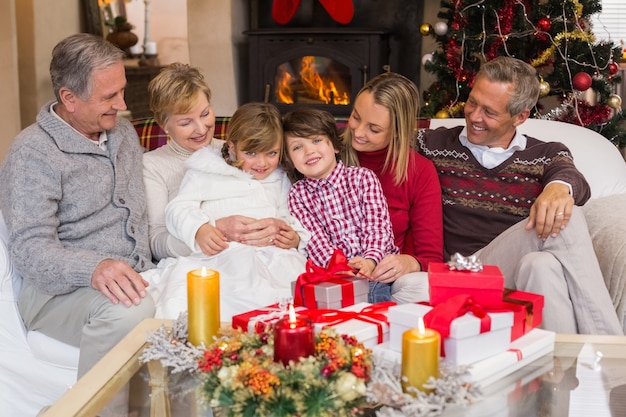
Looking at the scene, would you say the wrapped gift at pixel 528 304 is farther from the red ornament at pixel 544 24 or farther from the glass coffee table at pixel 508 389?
the red ornament at pixel 544 24

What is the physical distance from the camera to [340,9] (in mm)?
4891

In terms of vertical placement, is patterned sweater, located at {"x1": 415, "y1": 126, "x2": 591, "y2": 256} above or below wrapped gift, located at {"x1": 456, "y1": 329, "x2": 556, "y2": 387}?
above

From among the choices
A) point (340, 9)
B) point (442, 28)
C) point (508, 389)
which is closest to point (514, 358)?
point (508, 389)

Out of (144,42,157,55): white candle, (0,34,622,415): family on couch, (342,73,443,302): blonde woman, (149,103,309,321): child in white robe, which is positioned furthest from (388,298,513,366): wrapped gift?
(144,42,157,55): white candle

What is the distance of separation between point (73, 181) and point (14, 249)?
226mm

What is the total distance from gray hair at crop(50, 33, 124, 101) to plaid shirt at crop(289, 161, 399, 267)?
24.9 inches

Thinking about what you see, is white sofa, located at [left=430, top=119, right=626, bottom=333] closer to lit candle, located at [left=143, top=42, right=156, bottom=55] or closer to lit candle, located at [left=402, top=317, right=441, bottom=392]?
lit candle, located at [left=402, top=317, right=441, bottom=392]

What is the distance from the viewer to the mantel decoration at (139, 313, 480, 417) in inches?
51.4

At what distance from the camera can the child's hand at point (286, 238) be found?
235 centimetres

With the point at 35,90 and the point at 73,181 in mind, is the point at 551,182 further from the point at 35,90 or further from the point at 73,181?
the point at 35,90

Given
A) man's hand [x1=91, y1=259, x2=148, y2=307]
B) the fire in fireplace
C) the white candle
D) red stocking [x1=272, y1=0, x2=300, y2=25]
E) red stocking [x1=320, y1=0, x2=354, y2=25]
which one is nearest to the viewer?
man's hand [x1=91, y1=259, x2=148, y2=307]

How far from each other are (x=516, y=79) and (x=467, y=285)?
42.1 inches

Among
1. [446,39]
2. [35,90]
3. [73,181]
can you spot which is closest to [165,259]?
[73,181]

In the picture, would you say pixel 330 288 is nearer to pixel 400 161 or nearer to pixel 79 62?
pixel 400 161
